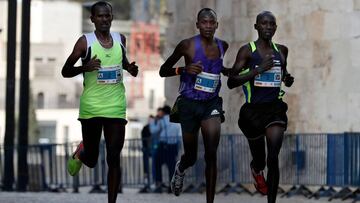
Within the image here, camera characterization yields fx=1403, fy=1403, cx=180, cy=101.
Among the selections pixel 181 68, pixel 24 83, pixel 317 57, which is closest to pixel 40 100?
pixel 24 83

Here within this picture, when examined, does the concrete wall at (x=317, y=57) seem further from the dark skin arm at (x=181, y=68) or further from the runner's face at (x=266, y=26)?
the runner's face at (x=266, y=26)

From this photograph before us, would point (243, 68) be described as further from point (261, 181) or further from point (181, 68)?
point (261, 181)

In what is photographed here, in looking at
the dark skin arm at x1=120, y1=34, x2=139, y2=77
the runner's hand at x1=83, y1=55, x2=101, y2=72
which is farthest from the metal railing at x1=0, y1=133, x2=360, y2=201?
the runner's hand at x1=83, y1=55, x2=101, y2=72

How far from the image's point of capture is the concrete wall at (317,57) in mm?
22922

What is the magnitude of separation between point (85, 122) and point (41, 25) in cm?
9982

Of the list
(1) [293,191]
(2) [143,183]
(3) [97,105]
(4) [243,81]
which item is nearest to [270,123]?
(4) [243,81]

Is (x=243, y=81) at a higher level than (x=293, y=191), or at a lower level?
higher

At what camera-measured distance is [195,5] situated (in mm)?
27078

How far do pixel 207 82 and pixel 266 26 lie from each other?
80 centimetres

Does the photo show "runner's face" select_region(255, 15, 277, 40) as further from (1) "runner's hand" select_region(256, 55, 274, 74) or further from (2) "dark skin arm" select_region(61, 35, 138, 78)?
(2) "dark skin arm" select_region(61, 35, 138, 78)

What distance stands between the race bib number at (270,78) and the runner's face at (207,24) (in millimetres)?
638

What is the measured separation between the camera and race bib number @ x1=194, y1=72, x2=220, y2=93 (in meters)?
13.7

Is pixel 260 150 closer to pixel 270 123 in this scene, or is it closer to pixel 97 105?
pixel 270 123

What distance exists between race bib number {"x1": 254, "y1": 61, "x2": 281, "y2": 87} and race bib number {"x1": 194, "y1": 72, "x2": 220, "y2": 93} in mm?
397
